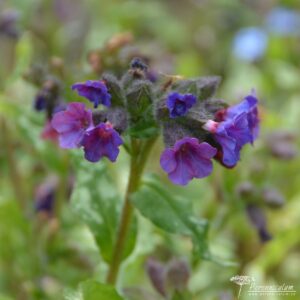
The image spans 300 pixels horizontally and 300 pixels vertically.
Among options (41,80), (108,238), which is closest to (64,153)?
(41,80)

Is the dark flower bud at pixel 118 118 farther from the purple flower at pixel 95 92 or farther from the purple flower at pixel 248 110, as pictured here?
the purple flower at pixel 248 110

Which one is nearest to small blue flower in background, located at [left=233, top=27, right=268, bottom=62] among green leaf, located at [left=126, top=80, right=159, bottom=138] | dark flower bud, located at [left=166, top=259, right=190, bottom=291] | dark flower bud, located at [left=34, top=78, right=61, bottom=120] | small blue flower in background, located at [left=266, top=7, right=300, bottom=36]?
small blue flower in background, located at [left=266, top=7, right=300, bottom=36]

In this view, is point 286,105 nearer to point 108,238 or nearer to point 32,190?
point 32,190

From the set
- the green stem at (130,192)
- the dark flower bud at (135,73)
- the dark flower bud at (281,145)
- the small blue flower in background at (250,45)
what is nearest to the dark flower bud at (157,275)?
the green stem at (130,192)

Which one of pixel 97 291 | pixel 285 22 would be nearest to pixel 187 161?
pixel 97 291

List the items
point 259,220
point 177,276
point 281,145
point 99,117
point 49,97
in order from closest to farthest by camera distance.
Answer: point 99,117 → point 177,276 → point 49,97 → point 259,220 → point 281,145

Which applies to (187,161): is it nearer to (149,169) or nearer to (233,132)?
(233,132)
